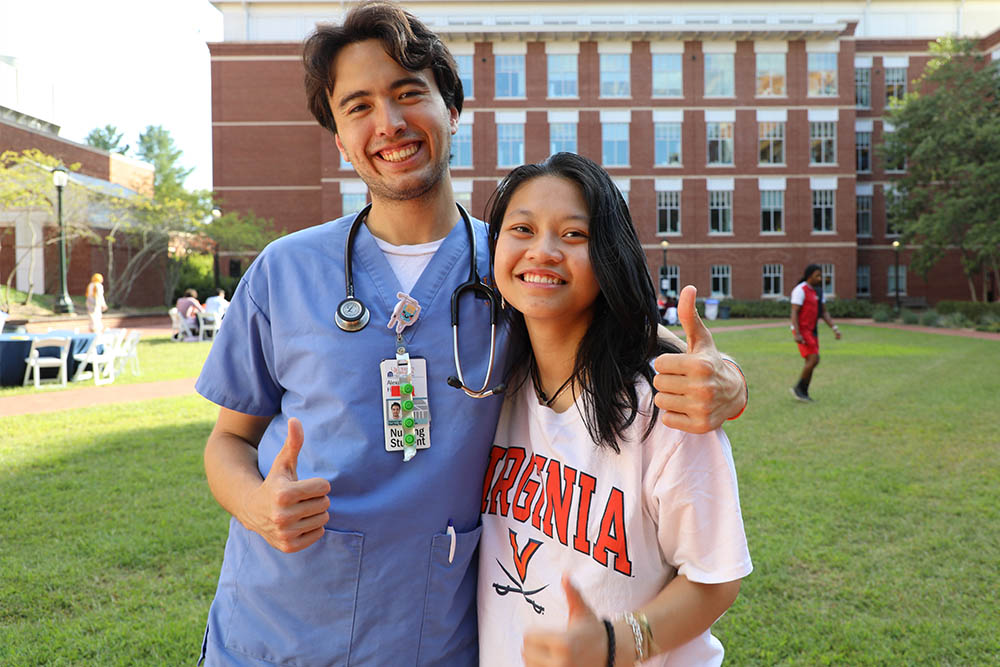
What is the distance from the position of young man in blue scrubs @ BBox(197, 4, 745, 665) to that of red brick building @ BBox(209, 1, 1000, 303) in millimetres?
35093

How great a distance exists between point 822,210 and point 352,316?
133 feet

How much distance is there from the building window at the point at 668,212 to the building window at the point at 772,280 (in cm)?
488

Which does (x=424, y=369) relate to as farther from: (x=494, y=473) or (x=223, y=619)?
(x=223, y=619)

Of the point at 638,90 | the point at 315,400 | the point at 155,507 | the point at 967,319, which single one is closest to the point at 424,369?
the point at 315,400

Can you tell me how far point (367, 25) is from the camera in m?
1.84

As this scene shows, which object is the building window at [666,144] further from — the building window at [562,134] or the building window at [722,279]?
the building window at [722,279]

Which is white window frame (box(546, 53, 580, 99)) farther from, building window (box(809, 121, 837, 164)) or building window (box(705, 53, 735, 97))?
building window (box(809, 121, 837, 164))

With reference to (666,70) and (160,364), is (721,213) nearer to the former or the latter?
(666,70)

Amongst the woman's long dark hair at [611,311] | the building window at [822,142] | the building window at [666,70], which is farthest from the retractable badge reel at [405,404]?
the building window at [822,142]

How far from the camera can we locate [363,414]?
163cm

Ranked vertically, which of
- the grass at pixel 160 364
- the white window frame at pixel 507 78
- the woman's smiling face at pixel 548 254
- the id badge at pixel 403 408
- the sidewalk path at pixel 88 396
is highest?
the white window frame at pixel 507 78

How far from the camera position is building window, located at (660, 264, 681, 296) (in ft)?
119

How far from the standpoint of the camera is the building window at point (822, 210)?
38188 mm

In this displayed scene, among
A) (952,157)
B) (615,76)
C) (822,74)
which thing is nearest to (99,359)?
(615,76)
